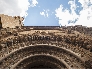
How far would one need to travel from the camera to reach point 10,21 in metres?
30.8

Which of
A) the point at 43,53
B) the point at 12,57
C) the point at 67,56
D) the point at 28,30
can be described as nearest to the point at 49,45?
the point at 43,53

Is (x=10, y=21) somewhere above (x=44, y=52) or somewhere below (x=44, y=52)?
above

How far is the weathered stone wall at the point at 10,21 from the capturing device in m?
28.8

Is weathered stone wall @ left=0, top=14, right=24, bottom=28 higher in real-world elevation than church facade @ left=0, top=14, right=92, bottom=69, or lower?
higher

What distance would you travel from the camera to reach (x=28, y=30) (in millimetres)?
31062

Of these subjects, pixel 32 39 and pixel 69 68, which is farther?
pixel 32 39

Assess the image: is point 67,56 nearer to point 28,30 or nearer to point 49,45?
point 49,45

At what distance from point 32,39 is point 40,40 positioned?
3.47 ft

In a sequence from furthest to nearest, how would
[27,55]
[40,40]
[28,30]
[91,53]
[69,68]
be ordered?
[28,30]
[40,40]
[27,55]
[91,53]
[69,68]

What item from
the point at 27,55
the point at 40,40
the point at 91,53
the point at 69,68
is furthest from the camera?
the point at 40,40

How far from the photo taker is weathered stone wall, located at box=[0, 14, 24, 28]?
28789mm

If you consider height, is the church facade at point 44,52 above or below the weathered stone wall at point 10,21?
below

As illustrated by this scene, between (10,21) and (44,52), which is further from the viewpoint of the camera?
(10,21)

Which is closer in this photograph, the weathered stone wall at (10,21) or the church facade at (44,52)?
the church facade at (44,52)
